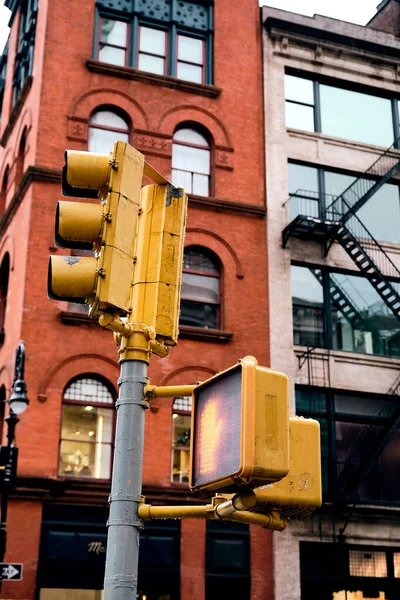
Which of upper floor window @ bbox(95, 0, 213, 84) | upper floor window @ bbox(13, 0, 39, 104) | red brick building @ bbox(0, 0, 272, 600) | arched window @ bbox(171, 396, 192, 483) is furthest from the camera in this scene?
upper floor window @ bbox(13, 0, 39, 104)

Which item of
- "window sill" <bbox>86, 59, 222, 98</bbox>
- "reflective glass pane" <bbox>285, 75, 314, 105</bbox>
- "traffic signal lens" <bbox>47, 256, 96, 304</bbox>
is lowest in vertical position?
"traffic signal lens" <bbox>47, 256, 96, 304</bbox>

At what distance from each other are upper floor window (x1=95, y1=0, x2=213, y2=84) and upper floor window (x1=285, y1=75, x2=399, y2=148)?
10.8 ft

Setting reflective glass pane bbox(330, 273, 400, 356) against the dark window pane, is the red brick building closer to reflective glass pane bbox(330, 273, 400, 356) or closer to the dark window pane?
the dark window pane

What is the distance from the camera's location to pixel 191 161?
81.5 ft

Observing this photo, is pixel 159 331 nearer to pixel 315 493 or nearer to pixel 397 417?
pixel 315 493

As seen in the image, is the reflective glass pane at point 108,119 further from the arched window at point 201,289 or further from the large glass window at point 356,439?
the large glass window at point 356,439

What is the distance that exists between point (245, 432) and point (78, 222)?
1.72m

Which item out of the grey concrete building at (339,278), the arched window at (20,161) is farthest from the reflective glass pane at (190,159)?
the arched window at (20,161)

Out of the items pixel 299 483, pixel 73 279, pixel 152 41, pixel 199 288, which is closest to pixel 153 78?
pixel 152 41

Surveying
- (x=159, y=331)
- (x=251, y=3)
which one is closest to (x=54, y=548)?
(x=159, y=331)

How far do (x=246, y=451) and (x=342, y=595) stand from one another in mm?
20022

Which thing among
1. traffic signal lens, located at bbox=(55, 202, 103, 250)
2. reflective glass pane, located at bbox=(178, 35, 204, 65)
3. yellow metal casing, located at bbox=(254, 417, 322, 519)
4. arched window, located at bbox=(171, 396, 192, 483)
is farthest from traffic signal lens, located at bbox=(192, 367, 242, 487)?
reflective glass pane, located at bbox=(178, 35, 204, 65)

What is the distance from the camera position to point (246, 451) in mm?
3635

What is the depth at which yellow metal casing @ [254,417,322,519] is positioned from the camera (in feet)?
14.2
